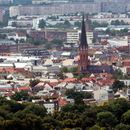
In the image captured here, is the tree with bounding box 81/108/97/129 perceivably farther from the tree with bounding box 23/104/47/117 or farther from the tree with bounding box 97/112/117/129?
the tree with bounding box 23/104/47/117

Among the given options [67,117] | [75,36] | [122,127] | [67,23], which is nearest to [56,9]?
[67,23]

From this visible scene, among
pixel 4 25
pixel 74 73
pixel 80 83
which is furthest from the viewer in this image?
pixel 4 25

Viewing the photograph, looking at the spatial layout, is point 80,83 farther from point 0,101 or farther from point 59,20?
point 59,20

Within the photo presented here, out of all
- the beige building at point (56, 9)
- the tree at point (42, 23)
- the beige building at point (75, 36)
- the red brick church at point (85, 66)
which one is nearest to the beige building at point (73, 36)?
the beige building at point (75, 36)

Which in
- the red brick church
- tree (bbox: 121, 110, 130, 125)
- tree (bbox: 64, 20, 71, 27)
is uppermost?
tree (bbox: 121, 110, 130, 125)

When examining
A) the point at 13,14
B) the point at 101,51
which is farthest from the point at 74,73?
the point at 13,14

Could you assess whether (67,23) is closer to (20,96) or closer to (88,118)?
(20,96)

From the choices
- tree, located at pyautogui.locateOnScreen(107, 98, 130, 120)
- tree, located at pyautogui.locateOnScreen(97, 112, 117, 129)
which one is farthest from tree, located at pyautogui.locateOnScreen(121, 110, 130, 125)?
tree, located at pyautogui.locateOnScreen(107, 98, 130, 120)

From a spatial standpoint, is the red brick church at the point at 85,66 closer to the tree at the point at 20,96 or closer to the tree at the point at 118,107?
the tree at the point at 20,96
